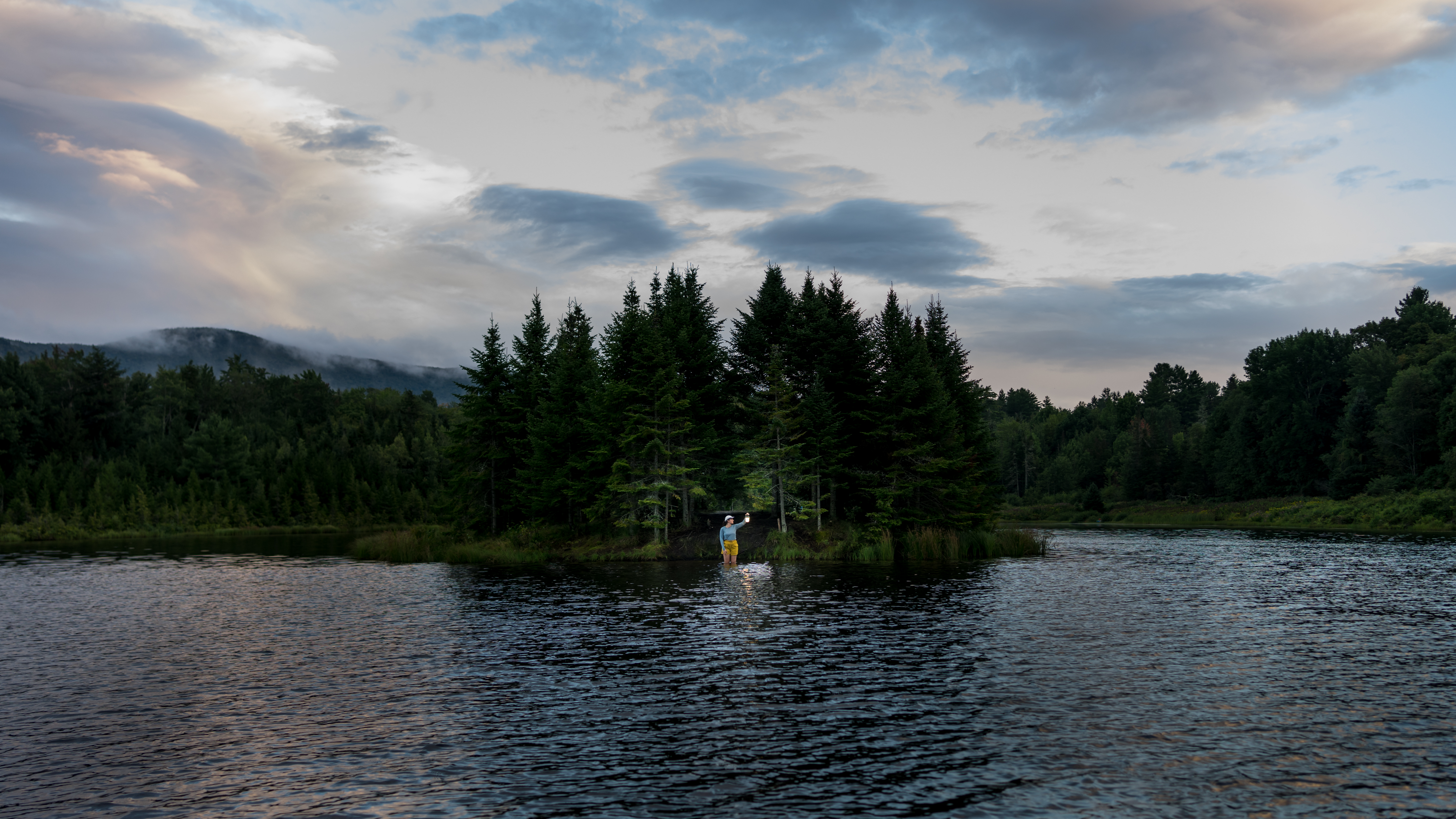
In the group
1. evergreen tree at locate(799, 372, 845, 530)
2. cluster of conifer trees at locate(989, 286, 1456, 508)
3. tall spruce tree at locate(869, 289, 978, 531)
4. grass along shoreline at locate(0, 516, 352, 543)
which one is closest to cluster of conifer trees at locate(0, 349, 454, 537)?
grass along shoreline at locate(0, 516, 352, 543)

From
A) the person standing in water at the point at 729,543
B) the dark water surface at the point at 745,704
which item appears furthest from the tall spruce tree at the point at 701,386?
the dark water surface at the point at 745,704

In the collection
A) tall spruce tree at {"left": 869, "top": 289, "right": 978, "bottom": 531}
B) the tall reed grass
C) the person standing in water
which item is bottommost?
the tall reed grass

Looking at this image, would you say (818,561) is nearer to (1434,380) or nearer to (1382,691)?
(1382,691)

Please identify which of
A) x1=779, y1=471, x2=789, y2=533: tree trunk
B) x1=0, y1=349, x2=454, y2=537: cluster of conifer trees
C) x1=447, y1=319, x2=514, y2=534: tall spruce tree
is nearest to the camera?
x1=779, y1=471, x2=789, y2=533: tree trunk

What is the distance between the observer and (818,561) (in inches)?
2165

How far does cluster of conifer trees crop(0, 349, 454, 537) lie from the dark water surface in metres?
96.1

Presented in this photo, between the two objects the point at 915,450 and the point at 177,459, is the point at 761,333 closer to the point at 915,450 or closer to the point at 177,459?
the point at 915,450

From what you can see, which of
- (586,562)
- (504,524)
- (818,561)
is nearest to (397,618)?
(586,562)

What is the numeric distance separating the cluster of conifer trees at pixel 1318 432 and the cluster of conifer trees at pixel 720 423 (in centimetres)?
7195

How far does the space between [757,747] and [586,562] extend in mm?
43160

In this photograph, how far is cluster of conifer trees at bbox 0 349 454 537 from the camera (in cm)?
11625

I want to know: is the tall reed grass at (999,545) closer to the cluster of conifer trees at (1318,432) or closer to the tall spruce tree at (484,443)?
the tall spruce tree at (484,443)

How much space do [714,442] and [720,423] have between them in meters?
6.12

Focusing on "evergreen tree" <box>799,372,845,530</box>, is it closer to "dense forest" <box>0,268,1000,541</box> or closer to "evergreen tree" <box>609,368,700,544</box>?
"dense forest" <box>0,268,1000,541</box>
